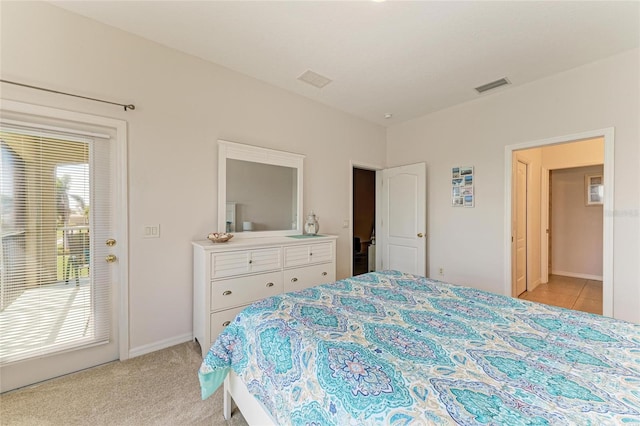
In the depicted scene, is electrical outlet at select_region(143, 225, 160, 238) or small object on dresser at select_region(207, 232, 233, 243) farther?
small object on dresser at select_region(207, 232, 233, 243)

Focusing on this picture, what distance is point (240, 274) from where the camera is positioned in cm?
240

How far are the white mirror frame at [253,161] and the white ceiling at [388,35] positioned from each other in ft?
2.76

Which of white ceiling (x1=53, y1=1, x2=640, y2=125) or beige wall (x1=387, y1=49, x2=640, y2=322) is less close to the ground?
white ceiling (x1=53, y1=1, x2=640, y2=125)

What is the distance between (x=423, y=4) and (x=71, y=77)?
8.99ft

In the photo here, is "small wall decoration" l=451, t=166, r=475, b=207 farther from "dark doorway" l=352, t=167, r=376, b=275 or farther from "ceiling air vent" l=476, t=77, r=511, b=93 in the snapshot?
"dark doorway" l=352, t=167, r=376, b=275

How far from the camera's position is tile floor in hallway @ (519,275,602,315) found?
3451 mm

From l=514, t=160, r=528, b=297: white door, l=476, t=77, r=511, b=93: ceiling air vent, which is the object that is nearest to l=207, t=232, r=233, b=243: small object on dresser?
l=476, t=77, r=511, b=93: ceiling air vent

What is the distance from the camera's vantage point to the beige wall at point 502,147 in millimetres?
2449

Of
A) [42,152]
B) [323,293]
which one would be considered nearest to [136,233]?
[42,152]

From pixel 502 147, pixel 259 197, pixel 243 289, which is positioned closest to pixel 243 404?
pixel 243 289

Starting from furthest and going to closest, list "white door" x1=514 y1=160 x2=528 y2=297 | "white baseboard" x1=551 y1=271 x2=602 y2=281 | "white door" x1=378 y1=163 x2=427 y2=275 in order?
"white baseboard" x1=551 y1=271 x2=602 y2=281 → "white door" x1=378 y1=163 x2=427 y2=275 → "white door" x1=514 y1=160 x2=528 y2=297

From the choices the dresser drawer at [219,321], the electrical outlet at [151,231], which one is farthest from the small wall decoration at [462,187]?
the electrical outlet at [151,231]

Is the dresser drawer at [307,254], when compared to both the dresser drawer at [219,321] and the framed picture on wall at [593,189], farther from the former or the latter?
the framed picture on wall at [593,189]

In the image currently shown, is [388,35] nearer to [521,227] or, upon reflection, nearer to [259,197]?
[259,197]
